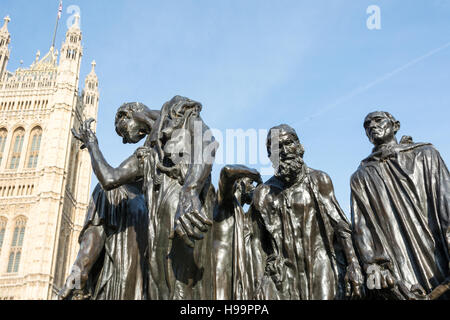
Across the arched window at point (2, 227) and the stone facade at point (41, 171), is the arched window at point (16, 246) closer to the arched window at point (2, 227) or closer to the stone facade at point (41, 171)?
the stone facade at point (41, 171)

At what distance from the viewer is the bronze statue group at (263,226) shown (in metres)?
3.13

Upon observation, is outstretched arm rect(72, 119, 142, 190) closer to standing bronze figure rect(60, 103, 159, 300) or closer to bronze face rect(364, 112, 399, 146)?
standing bronze figure rect(60, 103, 159, 300)

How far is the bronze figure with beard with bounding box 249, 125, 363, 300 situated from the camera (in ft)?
11.2

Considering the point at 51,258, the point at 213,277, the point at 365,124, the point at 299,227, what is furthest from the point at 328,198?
the point at 51,258

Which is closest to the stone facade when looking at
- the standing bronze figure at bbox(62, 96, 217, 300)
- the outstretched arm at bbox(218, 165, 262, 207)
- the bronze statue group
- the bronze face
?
the bronze statue group

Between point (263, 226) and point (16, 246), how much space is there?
155ft

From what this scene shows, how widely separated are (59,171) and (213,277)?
157 feet

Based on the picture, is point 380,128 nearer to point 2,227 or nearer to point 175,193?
point 175,193

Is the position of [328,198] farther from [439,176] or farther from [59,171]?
[59,171]

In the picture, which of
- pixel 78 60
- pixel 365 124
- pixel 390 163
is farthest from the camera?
pixel 78 60

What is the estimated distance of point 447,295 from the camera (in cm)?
277

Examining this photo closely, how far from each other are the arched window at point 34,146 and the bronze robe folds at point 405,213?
5026 centimetres

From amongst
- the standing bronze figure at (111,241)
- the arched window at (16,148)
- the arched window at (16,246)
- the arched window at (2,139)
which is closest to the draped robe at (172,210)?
the standing bronze figure at (111,241)

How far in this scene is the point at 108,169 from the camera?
12.1 feet
